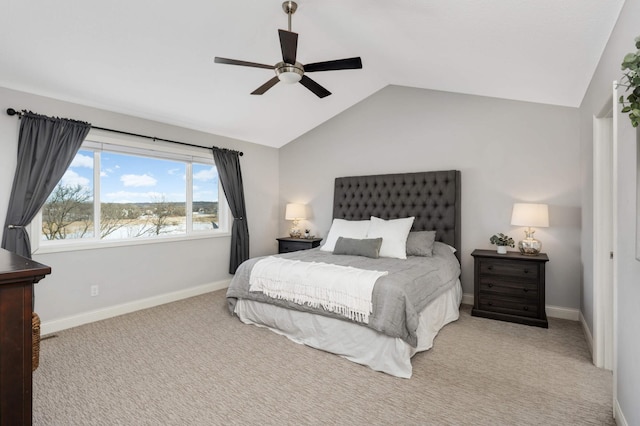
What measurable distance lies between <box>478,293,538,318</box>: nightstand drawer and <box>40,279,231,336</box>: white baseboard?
11.4 feet

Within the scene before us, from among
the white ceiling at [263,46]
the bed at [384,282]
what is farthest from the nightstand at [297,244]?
the white ceiling at [263,46]

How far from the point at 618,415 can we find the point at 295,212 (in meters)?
4.16

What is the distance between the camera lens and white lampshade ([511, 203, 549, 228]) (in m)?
3.43

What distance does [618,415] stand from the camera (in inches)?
72.9

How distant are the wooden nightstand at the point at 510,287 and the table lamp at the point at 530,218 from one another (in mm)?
92

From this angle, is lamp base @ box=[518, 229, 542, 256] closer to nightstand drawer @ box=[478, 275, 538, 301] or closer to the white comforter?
nightstand drawer @ box=[478, 275, 538, 301]

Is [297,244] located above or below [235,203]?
below

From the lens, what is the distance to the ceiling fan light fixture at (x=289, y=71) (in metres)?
2.49

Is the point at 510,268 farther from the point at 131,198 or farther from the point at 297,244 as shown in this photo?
the point at 131,198

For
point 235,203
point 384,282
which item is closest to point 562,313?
point 384,282

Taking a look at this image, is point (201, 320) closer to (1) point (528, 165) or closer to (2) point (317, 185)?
(2) point (317, 185)

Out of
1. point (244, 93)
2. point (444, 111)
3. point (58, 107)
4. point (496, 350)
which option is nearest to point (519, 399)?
point (496, 350)

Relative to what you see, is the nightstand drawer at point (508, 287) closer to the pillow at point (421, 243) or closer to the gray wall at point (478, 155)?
the gray wall at point (478, 155)

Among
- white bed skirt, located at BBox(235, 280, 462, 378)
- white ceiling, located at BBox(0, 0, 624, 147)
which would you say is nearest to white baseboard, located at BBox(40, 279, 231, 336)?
white bed skirt, located at BBox(235, 280, 462, 378)
